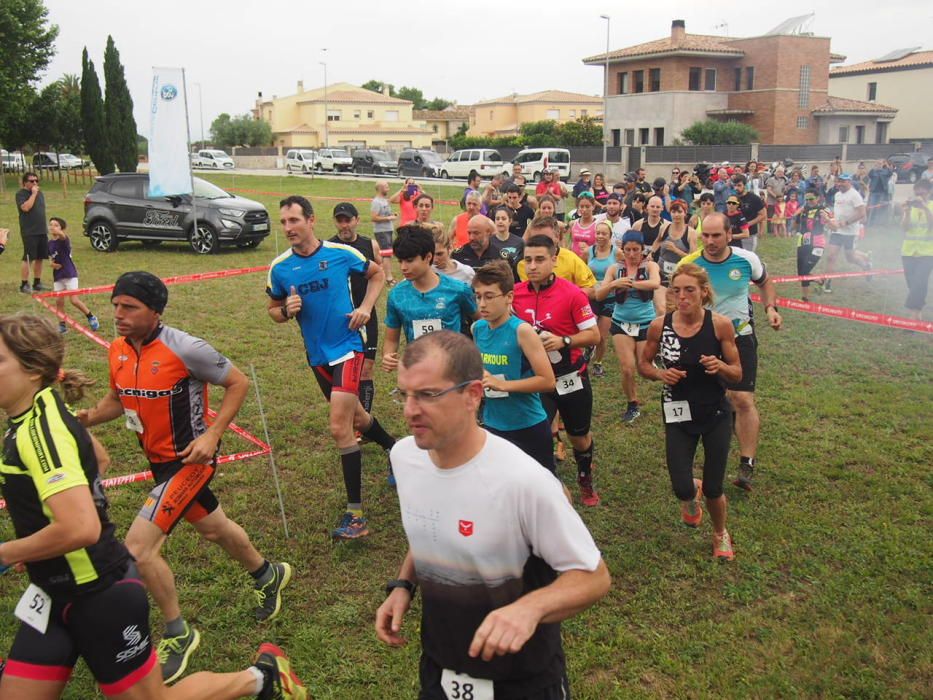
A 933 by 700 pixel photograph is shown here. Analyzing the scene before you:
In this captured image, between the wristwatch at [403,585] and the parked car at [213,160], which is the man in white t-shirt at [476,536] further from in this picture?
the parked car at [213,160]

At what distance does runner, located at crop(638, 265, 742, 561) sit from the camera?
496 cm

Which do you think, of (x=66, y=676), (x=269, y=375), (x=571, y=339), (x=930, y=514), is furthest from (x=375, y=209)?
(x=66, y=676)

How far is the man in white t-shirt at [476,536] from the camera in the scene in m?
2.15

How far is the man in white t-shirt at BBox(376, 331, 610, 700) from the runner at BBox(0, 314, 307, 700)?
123 cm

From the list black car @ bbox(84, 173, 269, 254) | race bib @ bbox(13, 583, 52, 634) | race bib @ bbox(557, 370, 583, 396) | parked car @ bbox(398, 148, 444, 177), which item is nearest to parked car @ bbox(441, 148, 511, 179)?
parked car @ bbox(398, 148, 444, 177)

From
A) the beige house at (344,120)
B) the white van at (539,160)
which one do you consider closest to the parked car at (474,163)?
the white van at (539,160)

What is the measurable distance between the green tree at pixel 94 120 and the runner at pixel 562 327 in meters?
48.4

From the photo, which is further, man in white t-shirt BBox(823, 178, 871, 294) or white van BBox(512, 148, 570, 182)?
white van BBox(512, 148, 570, 182)

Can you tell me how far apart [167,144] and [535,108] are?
8355 centimetres

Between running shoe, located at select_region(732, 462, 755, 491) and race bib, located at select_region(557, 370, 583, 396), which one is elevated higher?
race bib, located at select_region(557, 370, 583, 396)

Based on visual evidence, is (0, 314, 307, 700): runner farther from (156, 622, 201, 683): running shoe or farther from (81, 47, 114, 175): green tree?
(81, 47, 114, 175): green tree

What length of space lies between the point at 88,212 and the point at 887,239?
71.6ft

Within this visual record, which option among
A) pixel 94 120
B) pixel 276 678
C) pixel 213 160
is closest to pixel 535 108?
pixel 213 160

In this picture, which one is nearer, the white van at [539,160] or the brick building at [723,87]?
the white van at [539,160]
